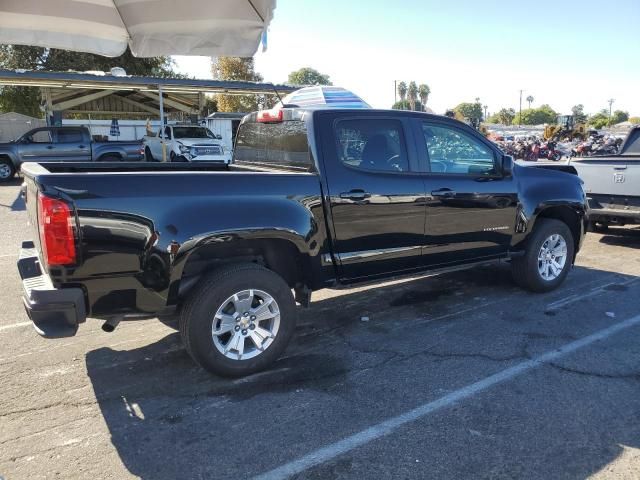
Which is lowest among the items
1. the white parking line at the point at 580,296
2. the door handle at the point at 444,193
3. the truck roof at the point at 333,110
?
the white parking line at the point at 580,296

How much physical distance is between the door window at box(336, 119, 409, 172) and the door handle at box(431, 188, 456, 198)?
354mm

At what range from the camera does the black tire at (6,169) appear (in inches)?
671

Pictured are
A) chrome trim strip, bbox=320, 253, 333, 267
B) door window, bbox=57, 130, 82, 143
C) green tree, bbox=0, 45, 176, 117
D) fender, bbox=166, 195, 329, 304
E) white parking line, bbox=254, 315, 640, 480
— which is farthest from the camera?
green tree, bbox=0, 45, 176, 117

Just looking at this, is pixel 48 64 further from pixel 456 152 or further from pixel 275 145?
pixel 456 152

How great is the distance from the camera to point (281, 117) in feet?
14.8

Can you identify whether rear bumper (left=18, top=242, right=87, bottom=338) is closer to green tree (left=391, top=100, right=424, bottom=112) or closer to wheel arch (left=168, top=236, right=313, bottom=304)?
wheel arch (left=168, top=236, right=313, bottom=304)

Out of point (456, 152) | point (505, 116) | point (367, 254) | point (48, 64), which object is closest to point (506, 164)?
point (456, 152)

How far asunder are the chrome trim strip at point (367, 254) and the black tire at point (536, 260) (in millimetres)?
1663

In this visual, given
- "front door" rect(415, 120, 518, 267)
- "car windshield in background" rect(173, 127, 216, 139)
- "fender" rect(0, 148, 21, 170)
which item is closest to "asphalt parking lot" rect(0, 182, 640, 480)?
"front door" rect(415, 120, 518, 267)

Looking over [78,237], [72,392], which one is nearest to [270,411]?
[72,392]

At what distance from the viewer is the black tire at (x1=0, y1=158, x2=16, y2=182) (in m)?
17.0

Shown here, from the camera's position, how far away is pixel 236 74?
38.2 metres

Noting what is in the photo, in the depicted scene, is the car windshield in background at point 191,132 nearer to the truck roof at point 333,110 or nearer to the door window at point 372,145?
the truck roof at point 333,110

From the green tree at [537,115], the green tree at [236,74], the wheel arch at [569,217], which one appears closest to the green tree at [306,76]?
the green tree at [236,74]
